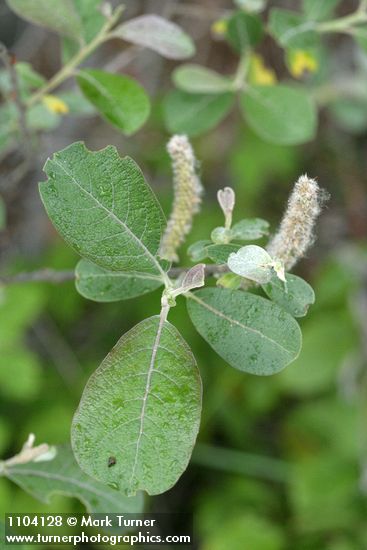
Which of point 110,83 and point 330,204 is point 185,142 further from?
point 330,204

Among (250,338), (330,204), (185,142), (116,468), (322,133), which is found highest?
(185,142)

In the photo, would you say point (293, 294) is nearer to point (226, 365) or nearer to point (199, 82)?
point (199, 82)

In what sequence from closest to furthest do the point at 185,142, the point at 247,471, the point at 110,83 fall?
the point at 185,142
the point at 110,83
the point at 247,471

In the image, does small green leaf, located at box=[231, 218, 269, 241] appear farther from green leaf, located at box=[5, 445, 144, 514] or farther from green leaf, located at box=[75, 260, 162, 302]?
green leaf, located at box=[5, 445, 144, 514]

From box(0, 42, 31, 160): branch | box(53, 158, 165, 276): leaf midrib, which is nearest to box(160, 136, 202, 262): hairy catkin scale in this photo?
box(53, 158, 165, 276): leaf midrib

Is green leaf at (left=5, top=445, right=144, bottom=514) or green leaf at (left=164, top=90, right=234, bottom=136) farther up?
green leaf at (left=164, top=90, right=234, bottom=136)

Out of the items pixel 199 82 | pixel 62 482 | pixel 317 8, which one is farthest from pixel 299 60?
pixel 62 482

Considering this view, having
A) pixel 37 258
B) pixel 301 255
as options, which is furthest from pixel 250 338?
pixel 37 258
